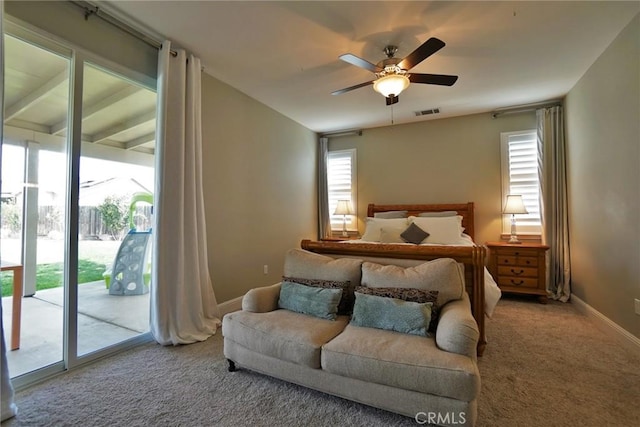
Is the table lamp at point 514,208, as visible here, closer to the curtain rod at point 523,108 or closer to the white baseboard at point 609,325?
the white baseboard at point 609,325

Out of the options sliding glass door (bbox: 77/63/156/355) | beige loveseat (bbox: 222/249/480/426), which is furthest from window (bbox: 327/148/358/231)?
sliding glass door (bbox: 77/63/156/355)

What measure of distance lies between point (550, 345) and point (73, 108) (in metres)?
4.49

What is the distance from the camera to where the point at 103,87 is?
2.55 metres

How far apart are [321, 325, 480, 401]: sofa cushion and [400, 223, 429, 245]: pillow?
2.20m

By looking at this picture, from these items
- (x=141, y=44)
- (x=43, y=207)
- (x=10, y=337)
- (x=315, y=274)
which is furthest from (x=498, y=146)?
(x=10, y=337)

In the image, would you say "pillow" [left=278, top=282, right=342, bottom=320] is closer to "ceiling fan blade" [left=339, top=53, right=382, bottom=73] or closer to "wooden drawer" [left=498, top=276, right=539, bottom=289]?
"ceiling fan blade" [left=339, top=53, right=382, bottom=73]

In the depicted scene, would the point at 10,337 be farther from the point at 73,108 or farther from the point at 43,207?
the point at 73,108

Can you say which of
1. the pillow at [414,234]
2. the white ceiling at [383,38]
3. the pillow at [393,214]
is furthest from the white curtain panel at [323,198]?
the pillow at [414,234]

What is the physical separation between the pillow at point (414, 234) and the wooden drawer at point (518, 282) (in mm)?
1278

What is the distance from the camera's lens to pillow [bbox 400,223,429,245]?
387cm

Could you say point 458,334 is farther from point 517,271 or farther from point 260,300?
point 517,271

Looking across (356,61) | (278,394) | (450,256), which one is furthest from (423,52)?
(278,394)

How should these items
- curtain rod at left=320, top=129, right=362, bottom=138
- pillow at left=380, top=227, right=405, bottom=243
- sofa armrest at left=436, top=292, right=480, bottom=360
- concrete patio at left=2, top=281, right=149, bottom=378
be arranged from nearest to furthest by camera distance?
sofa armrest at left=436, top=292, right=480, bottom=360 < concrete patio at left=2, top=281, right=149, bottom=378 < pillow at left=380, top=227, right=405, bottom=243 < curtain rod at left=320, top=129, right=362, bottom=138

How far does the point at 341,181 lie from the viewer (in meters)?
5.55
